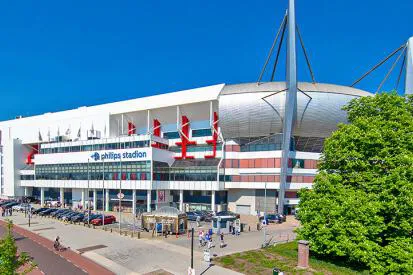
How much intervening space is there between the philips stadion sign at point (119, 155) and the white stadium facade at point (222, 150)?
204mm

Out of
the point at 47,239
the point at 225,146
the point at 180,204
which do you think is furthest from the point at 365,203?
the point at 180,204

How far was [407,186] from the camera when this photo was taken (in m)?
22.7

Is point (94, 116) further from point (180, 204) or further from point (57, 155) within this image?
point (180, 204)

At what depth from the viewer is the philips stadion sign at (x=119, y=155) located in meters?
63.8

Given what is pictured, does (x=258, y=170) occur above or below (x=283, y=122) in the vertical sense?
below

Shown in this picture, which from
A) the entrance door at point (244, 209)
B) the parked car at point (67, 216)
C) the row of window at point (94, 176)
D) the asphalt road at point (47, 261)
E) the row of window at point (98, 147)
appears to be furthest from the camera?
the entrance door at point (244, 209)

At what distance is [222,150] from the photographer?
217ft

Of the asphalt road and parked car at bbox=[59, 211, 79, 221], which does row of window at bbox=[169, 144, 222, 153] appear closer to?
parked car at bbox=[59, 211, 79, 221]

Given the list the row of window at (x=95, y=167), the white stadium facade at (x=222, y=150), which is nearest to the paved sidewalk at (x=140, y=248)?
the white stadium facade at (x=222, y=150)

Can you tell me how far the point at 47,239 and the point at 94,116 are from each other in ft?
165

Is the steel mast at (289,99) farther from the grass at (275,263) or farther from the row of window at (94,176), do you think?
the grass at (275,263)

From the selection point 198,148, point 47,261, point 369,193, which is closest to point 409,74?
point 369,193

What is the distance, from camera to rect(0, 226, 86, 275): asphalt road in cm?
2581

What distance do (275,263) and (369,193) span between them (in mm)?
9980
